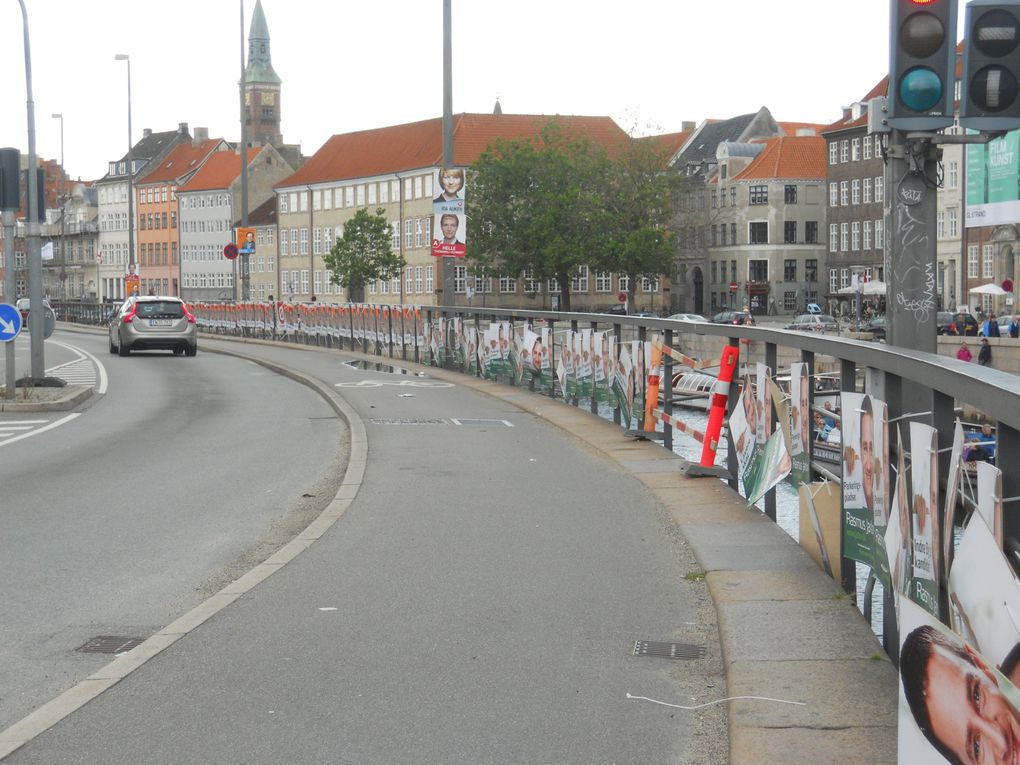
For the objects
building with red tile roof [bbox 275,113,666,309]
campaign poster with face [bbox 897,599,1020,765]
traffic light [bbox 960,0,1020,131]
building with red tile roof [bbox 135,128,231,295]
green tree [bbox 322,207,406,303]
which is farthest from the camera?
building with red tile roof [bbox 135,128,231,295]

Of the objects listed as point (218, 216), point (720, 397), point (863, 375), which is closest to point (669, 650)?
point (863, 375)

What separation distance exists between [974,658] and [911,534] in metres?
1.66

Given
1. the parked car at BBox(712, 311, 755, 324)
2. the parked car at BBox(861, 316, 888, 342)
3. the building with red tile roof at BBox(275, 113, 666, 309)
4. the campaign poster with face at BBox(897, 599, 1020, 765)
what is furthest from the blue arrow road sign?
the building with red tile roof at BBox(275, 113, 666, 309)

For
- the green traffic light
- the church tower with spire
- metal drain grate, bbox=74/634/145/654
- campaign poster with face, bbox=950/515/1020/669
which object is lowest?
metal drain grate, bbox=74/634/145/654

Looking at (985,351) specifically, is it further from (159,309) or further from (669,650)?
(669,650)

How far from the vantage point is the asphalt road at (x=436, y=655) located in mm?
5184

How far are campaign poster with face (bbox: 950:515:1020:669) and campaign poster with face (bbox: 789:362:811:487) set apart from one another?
3.80 metres

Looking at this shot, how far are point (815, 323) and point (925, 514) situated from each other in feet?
253

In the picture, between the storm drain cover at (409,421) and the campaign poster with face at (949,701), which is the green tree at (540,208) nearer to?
the storm drain cover at (409,421)

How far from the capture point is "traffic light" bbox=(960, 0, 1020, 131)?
8125 millimetres

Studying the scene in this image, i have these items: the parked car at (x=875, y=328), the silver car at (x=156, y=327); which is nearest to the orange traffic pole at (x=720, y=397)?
the silver car at (x=156, y=327)

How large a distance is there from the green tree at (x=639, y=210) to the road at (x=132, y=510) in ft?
249

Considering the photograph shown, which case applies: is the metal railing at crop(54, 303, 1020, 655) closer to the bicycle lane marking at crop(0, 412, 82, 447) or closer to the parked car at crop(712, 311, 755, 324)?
the bicycle lane marking at crop(0, 412, 82, 447)

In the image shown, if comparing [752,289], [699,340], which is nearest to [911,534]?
[699,340]
